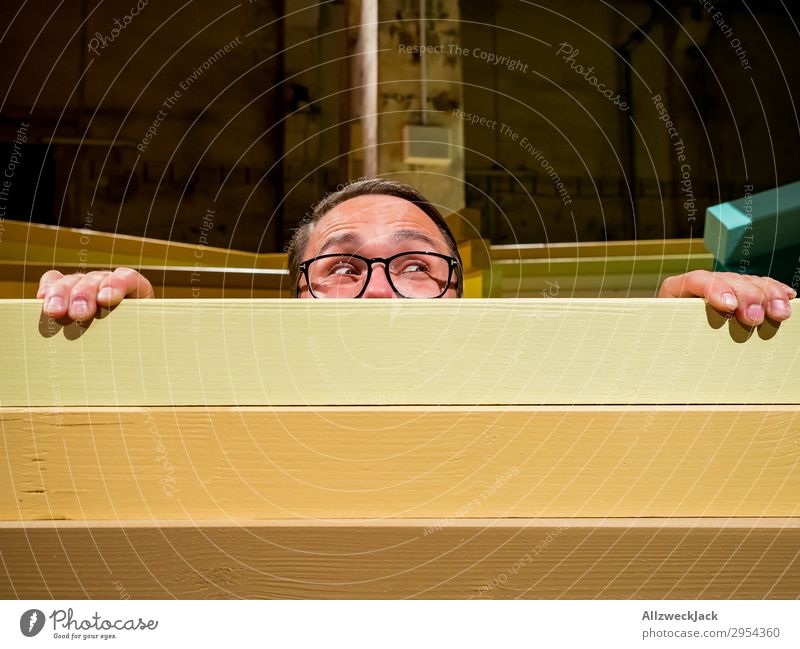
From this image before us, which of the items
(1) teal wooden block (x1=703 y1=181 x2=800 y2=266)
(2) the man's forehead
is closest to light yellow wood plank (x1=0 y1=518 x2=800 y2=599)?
(2) the man's forehead

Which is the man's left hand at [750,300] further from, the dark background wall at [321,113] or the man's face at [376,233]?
the dark background wall at [321,113]

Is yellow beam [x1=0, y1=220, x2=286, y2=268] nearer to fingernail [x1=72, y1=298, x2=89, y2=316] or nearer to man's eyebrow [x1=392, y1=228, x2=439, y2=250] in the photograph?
man's eyebrow [x1=392, y1=228, x2=439, y2=250]

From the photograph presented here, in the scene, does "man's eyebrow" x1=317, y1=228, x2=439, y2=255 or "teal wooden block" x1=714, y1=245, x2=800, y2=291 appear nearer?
"man's eyebrow" x1=317, y1=228, x2=439, y2=255

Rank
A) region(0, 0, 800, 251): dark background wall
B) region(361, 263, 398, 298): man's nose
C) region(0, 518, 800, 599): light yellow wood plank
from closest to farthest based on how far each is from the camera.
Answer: region(0, 518, 800, 599): light yellow wood plank, region(361, 263, 398, 298): man's nose, region(0, 0, 800, 251): dark background wall

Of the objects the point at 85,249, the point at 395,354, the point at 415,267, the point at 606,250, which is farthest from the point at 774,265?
the point at 85,249

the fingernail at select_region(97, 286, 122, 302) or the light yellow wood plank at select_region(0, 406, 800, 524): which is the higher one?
the fingernail at select_region(97, 286, 122, 302)

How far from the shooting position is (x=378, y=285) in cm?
95

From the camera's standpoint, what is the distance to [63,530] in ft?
1.66

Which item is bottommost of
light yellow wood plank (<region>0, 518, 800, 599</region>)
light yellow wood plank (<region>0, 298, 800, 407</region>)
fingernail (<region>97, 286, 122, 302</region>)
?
light yellow wood plank (<region>0, 518, 800, 599</region>)

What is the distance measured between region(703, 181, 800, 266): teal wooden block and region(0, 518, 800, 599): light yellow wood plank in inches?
27.3

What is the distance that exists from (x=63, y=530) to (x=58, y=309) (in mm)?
177

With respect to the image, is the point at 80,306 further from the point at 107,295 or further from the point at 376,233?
the point at 376,233

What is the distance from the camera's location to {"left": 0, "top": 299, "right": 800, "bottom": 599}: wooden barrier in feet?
1.68

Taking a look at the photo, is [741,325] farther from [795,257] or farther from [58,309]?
[795,257]
